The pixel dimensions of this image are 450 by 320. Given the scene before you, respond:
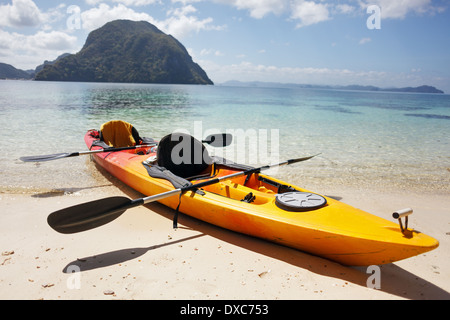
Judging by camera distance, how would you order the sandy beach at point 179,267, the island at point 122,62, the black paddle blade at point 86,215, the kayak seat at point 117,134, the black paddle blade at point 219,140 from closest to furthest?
Answer: the sandy beach at point 179,267 < the black paddle blade at point 86,215 < the black paddle blade at point 219,140 < the kayak seat at point 117,134 < the island at point 122,62

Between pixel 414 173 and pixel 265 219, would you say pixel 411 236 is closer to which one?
pixel 265 219

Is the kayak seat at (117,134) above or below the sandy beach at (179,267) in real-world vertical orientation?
above

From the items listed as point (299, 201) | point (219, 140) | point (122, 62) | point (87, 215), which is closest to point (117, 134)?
point (219, 140)

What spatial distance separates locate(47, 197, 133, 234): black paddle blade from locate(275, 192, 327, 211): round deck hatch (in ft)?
5.89

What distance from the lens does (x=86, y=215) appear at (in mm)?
3232

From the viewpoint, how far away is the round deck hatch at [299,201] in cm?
332

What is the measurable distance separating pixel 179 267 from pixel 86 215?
1.20m

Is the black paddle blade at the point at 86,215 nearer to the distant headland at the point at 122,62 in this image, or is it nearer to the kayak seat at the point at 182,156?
the kayak seat at the point at 182,156

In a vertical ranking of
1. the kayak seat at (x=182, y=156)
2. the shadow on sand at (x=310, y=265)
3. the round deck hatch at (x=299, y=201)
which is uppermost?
the kayak seat at (x=182, y=156)

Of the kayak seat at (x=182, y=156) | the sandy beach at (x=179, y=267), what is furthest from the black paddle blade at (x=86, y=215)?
the kayak seat at (x=182, y=156)

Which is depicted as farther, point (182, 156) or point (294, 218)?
point (182, 156)

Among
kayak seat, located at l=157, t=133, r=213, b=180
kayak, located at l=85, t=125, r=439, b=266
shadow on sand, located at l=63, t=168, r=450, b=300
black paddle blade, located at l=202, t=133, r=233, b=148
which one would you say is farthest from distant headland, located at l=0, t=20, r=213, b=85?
shadow on sand, located at l=63, t=168, r=450, b=300

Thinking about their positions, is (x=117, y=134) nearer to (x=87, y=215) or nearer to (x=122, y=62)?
(x=87, y=215)
